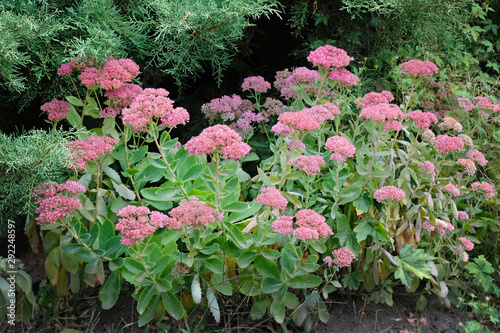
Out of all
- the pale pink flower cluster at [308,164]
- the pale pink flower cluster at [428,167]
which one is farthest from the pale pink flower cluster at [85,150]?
the pale pink flower cluster at [428,167]

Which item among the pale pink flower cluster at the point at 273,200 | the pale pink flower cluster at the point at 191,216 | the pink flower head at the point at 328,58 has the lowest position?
the pale pink flower cluster at the point at 273,200

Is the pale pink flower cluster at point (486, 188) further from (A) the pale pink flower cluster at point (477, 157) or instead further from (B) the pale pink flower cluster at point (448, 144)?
(B) the pale pink flower cluster at point (448, 144)

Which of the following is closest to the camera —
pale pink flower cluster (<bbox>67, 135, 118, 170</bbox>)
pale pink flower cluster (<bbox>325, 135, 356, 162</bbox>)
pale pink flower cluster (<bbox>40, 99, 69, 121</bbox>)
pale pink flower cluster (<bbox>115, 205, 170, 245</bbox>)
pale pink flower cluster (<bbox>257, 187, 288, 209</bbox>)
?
pale pink flower cluster (<bbox>115, 205, 170, 245</bbox>)

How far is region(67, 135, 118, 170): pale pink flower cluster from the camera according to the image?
2.04 m

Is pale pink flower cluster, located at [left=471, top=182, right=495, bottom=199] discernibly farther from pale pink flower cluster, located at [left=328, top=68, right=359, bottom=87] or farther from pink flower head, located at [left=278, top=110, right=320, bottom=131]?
pink flower head, located at [left=278, top=110, right=320, bottom=131]

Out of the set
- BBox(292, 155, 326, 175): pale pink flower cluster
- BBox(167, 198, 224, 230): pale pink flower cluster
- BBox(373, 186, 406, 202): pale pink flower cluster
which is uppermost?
BBox(167, 198, 224, 230): pale pink flower cluster

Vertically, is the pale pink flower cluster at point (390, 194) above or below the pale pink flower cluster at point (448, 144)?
below

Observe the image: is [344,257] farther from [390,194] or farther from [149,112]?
[149,112]

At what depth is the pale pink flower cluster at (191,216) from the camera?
1.81 metres

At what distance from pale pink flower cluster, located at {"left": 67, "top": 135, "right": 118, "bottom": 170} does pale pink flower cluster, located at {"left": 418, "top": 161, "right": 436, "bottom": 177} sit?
159 cm

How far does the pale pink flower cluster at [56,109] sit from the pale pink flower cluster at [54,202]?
1.36 feet

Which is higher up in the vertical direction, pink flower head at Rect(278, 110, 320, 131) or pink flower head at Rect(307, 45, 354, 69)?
pink flower head at Rect(307, 45, 354, 69)

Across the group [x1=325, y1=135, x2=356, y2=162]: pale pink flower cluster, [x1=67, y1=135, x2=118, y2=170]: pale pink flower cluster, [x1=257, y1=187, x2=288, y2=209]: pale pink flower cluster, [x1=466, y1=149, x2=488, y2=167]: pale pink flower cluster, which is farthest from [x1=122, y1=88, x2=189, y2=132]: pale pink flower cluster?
[x1=466, y1=149, x2=488, y2=167]: pale pink flower cluster

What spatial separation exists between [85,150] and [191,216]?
0.62m
